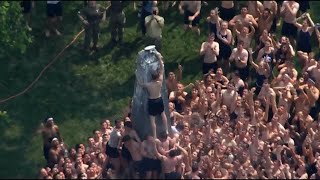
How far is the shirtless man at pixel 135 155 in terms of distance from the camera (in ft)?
75.9

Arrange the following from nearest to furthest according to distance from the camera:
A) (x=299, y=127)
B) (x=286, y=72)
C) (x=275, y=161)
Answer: (x=275, y=161) < (x=299, y=127) < (x=286, y=72)

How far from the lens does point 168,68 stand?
93.6 feet

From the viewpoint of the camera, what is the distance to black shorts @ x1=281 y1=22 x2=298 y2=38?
93.8 ft

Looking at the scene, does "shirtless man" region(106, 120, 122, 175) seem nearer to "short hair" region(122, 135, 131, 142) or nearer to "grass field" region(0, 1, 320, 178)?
"short hair" region(122, 135, 131, 142)

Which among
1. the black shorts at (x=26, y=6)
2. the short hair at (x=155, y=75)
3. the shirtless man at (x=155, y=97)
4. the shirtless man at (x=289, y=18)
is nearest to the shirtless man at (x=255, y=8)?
the shirtless man at (x=289, y=18)

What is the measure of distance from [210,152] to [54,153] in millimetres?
4045

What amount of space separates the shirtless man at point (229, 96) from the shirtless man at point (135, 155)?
11.1 ft

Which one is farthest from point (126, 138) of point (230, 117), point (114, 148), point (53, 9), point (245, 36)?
point (53, 9)

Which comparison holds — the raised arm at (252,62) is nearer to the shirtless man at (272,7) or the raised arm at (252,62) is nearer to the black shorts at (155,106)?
the shirtless man at (272,7)

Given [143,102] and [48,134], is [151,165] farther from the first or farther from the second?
[48,134]

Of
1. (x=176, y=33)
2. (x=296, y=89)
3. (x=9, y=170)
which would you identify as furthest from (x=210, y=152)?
(x=176, y=33)

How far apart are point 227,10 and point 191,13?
1188mm

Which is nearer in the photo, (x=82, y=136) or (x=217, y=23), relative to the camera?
(x=82, y=136)

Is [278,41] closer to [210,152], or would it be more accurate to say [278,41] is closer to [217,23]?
[217,23]
